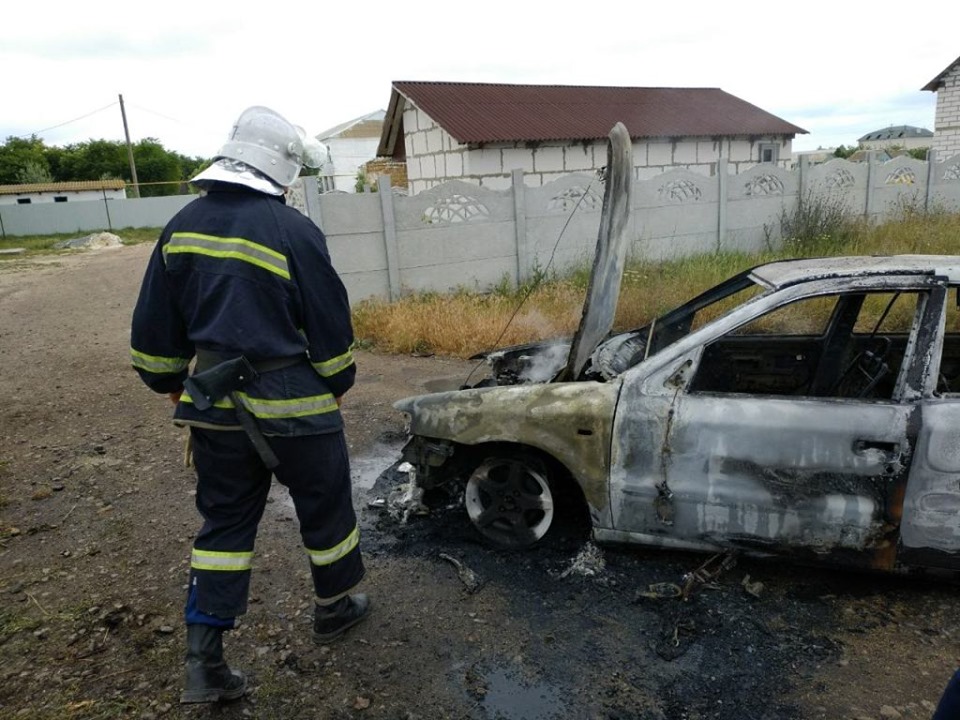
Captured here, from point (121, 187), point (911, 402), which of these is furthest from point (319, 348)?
point (121, 187)

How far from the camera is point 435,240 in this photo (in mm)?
9031

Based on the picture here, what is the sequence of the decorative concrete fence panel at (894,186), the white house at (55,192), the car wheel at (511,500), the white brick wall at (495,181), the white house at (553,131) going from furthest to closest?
1. the white house at (55,192)
2. the white house at (553,131)
3. the white brick wall at (495,181)
4. the decorative concrete fence panel at (894,186)
5. the car wheel at (511,500)

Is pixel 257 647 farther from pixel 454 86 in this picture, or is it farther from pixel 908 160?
pixel 454 86

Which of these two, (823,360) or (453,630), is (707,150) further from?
(453,630)

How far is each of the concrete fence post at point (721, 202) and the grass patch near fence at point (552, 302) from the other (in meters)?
0.42

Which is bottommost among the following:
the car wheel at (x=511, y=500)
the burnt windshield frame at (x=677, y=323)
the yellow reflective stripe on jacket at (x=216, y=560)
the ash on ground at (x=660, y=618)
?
the ash on ground at (x=660, y=618)

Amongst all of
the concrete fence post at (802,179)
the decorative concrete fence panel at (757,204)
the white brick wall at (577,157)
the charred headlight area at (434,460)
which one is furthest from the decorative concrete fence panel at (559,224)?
the charred headlight area at (434,460)

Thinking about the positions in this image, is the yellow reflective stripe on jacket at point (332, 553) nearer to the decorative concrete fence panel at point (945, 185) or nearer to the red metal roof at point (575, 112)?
the red metal roof at point (575, 112)

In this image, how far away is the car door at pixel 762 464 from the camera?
8.93 feet

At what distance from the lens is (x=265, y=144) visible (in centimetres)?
254

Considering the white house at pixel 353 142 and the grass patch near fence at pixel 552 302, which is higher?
the white house at pixel 353 142

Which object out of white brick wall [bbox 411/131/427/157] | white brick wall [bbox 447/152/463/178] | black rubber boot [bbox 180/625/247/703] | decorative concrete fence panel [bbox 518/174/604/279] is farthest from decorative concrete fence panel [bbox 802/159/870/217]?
black rubber boot [bbox 180/625/247/703]

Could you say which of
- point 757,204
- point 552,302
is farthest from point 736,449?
point 757,204

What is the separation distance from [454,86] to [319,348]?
598 inches
